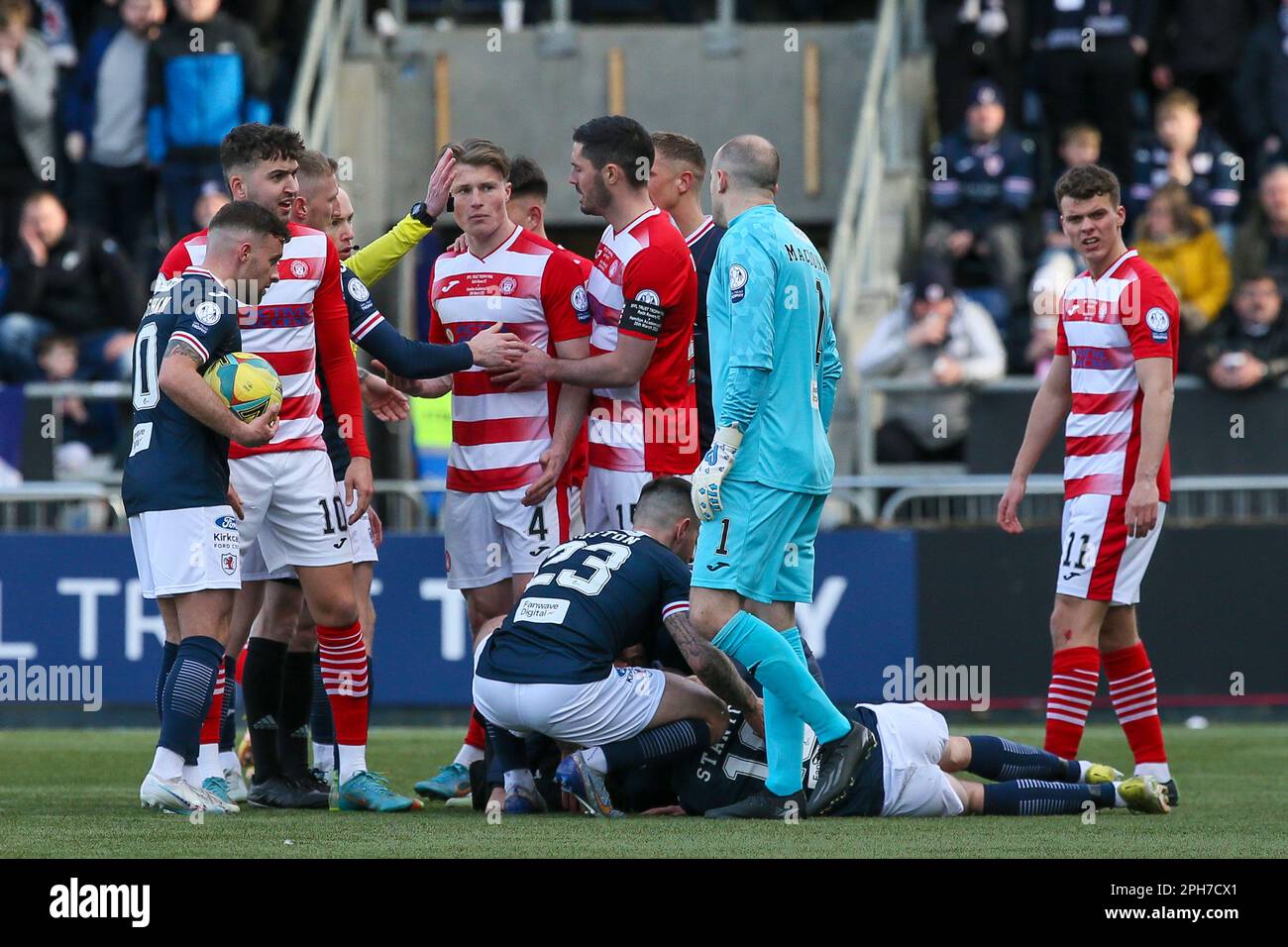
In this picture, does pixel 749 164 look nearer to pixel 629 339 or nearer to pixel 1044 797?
pixel 629 339

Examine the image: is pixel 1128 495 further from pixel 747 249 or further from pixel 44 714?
pixel 44 714

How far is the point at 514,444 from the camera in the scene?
853 cm

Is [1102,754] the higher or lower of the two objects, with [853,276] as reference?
lower

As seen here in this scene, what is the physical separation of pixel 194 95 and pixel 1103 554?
9.64m

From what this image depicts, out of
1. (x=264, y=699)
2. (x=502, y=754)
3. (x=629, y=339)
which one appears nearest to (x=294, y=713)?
(x=264, y=699)

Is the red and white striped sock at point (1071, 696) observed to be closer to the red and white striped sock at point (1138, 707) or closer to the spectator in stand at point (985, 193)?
the red and white striped sock at point (1138, 707)

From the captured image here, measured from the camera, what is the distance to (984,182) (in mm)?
15211

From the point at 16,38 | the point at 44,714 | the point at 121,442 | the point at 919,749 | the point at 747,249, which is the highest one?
the point at 16,38

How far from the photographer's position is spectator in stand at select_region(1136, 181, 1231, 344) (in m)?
14.2

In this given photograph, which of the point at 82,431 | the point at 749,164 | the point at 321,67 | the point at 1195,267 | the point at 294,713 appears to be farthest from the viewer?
the point at 321,67

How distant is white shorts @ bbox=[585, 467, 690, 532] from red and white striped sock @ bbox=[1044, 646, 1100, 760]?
1.75m

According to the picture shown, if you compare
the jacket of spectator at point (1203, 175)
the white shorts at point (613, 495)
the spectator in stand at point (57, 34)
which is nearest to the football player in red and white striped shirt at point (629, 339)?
the white shorts at point (613, 495)

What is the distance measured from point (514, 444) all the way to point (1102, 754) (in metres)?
3.97

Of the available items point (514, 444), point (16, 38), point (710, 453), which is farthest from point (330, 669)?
point (16, 38)
